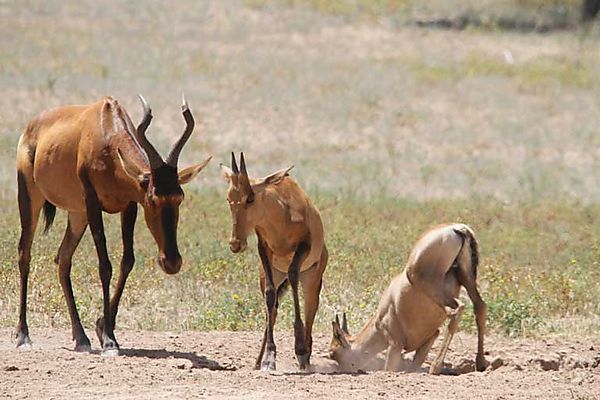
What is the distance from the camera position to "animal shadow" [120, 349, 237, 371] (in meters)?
11.2

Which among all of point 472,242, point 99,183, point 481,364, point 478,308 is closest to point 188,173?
point 99,183

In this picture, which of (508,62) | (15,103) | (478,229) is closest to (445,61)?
(508,62)

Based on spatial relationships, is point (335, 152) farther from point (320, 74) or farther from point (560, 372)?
point (560, 372)

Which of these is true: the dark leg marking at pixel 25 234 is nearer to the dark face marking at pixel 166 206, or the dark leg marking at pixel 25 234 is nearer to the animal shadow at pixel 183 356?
the animal shadow at pixel 183 356

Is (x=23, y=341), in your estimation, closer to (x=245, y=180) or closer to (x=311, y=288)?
(x=311, y=288)

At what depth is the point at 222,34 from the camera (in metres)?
37.8

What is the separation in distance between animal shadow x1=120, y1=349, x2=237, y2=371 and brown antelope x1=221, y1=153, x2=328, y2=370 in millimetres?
363

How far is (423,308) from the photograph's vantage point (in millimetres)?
11898

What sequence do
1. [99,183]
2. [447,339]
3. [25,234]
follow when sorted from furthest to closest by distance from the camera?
[25,234] → [99,183] → [447,339]

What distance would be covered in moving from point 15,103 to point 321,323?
50.4 ft

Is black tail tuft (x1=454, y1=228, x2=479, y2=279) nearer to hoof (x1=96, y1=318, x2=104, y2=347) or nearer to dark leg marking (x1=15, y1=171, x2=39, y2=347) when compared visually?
hoof (x1=96, y1=318, x2=104, y2=347)

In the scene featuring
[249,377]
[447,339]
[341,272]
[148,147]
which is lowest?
[341,272]

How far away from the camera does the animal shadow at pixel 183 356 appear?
36.8 ft

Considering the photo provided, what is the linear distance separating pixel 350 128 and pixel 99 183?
16529 millimetres
